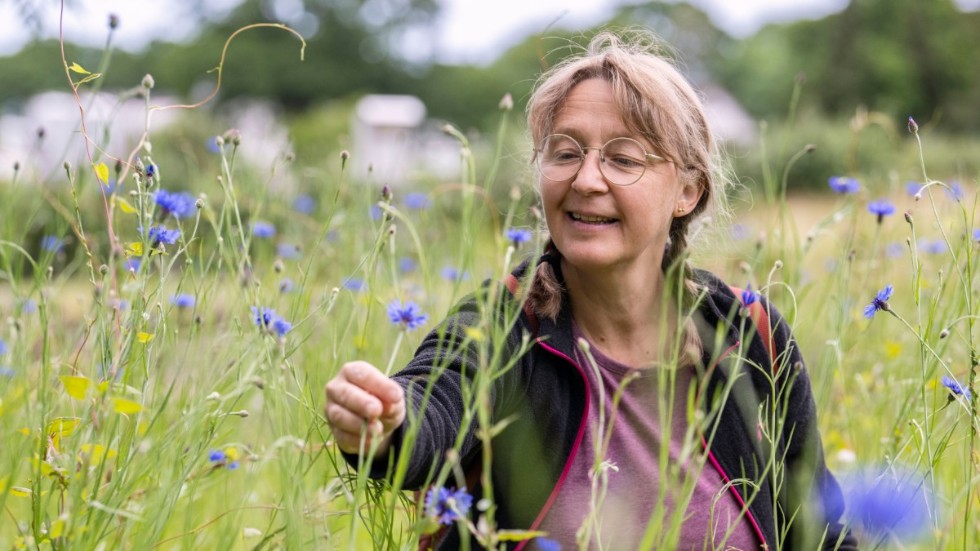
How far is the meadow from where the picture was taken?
1171 millimetres

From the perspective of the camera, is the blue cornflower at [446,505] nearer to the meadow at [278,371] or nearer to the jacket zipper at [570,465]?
the meadow at [278,371]

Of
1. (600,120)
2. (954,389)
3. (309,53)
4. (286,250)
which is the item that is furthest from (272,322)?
(309,53)

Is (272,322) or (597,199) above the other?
(597,199)

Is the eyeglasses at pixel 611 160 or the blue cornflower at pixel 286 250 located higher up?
the eyeglasses at pixel 611 160

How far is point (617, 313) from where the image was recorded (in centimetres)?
166

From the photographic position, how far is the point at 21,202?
173 inches

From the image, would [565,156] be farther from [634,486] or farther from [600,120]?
[634,486]

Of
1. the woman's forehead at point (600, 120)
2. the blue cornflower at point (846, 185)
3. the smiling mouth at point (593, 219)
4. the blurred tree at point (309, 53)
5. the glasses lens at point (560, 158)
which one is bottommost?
the blurred tree at point (309, 53)

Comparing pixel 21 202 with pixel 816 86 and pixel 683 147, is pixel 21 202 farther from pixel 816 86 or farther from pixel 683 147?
pixel 816 86

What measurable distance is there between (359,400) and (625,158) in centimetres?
70

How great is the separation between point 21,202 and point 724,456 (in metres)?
3.77

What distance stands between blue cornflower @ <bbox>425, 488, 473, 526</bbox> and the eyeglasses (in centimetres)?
61

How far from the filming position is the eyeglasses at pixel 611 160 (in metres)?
1.54

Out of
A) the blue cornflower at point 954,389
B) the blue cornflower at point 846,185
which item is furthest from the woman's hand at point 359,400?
the blue cornflower at point 846,185
